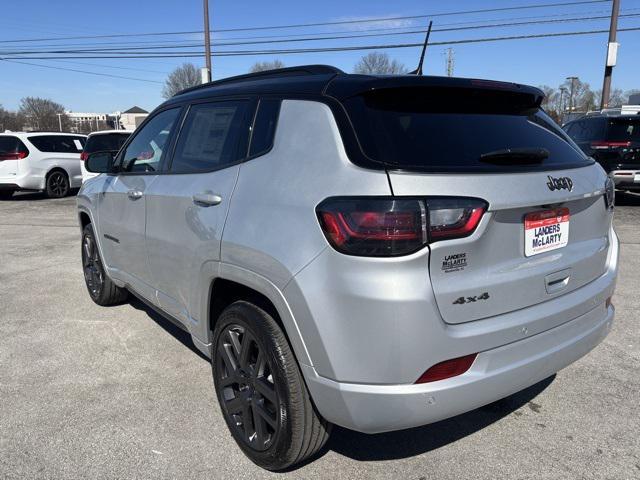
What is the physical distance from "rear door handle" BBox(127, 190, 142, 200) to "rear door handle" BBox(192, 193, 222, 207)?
0.89 m

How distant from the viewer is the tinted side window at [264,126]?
2447 mm

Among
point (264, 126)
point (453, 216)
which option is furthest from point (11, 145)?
point (453, 216)

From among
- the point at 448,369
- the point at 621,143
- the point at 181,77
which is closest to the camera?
the point at 448,369

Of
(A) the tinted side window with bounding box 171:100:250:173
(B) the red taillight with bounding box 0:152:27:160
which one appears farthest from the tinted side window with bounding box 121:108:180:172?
(B) the red taillight with bounding box 0:152:27:160

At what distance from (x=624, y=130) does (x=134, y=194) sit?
1041cm

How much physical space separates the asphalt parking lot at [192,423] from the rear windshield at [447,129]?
1.42 meters

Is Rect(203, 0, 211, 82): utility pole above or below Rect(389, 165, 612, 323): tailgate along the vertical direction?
above

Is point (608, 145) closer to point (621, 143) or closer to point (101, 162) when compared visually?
point (621, 143)

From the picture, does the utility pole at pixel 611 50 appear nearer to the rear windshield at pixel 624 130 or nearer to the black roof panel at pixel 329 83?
the rear windshield at pixel 624 130

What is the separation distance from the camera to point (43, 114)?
78250 mm

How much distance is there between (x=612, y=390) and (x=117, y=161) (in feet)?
12.7

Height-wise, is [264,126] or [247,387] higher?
[264,126]

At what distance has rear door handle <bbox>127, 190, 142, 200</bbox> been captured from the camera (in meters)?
3.49

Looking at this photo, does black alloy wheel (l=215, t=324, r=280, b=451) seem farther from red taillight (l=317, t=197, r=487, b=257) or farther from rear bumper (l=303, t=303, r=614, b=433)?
red taillight (l=317, t=197, r=487, b=257)
